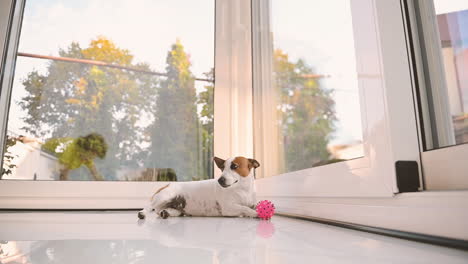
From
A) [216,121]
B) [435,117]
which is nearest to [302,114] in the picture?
[435,117]

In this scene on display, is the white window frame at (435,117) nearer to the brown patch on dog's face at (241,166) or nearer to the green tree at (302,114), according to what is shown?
the green tree at (302,114)

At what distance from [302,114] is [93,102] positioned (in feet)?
4.12

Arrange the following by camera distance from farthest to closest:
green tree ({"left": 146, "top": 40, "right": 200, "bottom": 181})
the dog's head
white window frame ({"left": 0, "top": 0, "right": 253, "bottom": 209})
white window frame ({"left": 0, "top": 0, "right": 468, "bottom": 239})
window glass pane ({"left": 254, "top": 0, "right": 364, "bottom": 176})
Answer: green tree ({"left": 146, "top": 40, "right": 200, "bottom": 181})
white window frame ({"left": 0, "top": 0, "right": 253, "bottom": 209})
the dog's head
window glass pane ({"left": 254, "top": 0, "right": 364, "bottom": 176})
white window frame ({"left": 0, "top": 0, "right": 468, "bottom": 239})

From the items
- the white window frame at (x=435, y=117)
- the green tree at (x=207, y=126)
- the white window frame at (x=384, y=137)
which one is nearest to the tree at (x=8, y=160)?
the green tree at (x=207, y=126)

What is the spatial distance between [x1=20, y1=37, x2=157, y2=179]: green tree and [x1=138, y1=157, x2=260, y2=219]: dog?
29.5 inches

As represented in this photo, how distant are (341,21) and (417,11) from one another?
301mm

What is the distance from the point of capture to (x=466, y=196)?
478 millimetres

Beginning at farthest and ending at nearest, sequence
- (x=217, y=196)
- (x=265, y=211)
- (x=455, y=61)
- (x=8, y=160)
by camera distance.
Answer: (x=8, y=160) → (x=217, y=196) → (x=265, y=211) → (x=455, y=61)

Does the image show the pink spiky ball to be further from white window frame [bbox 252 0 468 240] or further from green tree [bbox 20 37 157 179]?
green tree [bbox 20 37 157 179]

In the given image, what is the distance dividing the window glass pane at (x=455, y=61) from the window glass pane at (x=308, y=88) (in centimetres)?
25

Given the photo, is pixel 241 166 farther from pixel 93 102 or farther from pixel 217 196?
pixel 93 102

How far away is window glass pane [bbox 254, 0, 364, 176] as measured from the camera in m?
0.91

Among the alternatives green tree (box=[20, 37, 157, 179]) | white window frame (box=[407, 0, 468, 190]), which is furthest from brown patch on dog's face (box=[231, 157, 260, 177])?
green tree (box=[20, 37, 157, 179])

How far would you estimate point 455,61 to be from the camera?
57 centimetres
